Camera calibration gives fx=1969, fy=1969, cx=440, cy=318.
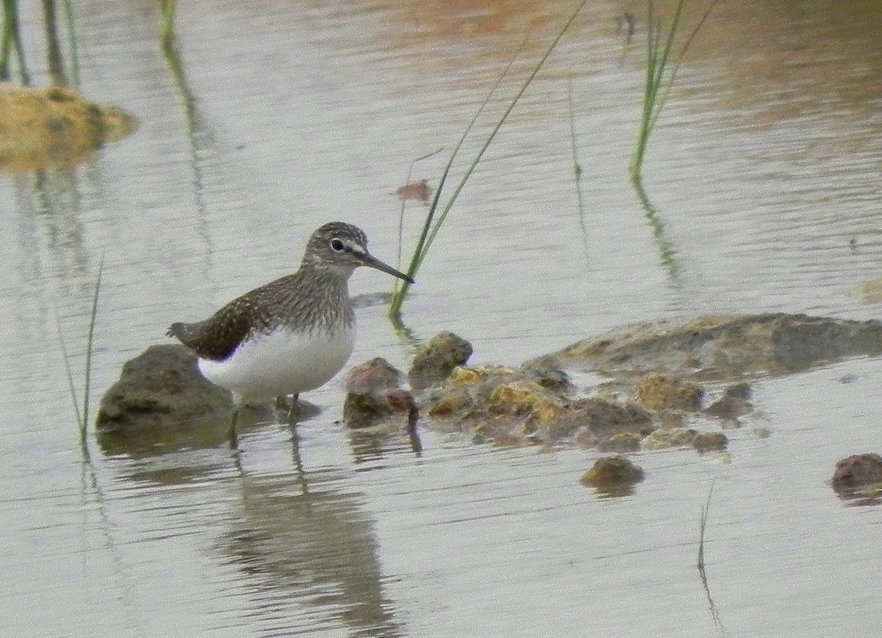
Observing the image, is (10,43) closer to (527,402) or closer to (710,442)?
(527,402)

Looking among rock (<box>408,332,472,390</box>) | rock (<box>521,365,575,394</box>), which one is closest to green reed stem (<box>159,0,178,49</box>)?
rock (<box>408,332,472,390</box>)

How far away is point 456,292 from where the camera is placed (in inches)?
437

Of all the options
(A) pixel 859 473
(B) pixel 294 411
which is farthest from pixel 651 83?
(A) pixel 859 473

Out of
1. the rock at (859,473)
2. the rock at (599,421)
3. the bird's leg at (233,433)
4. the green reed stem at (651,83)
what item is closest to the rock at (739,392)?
the rock at (599,421)

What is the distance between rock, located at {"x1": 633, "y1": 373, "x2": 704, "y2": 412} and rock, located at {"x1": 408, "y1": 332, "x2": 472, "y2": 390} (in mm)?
1422

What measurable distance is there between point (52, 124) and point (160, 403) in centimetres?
921

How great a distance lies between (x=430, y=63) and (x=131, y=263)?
22.4 ft

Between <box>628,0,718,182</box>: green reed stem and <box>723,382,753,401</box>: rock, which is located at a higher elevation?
<box>628,0,718,182</box>: green reed stem

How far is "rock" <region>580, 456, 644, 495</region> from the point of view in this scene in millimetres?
7145

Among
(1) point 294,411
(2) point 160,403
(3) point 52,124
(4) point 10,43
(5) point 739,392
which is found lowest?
A: (5) point 739,392

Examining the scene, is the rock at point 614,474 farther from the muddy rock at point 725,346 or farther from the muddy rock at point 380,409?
the muddy rock at point 725,346

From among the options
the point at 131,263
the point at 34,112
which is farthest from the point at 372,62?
the point at 131,263

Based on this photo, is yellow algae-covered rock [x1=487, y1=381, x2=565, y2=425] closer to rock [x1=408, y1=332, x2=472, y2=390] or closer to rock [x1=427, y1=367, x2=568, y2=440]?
rock [x1=427, y1=367, x2=568, y2=440]

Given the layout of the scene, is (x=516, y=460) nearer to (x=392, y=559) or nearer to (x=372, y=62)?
(x=392, y=559)
